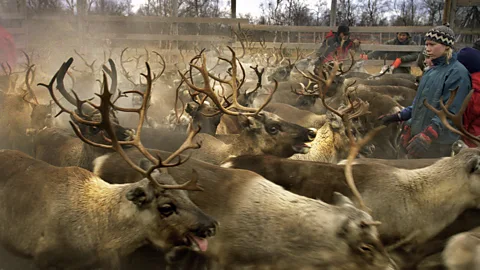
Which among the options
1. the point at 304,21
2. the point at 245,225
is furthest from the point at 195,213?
the point at 304,21

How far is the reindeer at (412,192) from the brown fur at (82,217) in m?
1.06

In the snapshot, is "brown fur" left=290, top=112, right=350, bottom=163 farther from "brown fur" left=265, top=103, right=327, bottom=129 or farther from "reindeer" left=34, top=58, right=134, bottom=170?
"reindeer" left=34, top=58, right=134, bottom=170

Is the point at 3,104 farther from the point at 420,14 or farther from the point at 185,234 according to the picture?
the point at 420,14

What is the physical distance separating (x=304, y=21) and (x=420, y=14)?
9491 mm

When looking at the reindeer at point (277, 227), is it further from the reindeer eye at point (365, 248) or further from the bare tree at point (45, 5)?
the bare tree at point (45, 5)

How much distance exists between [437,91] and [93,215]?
9.63 feet

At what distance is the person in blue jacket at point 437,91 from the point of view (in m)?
3.87

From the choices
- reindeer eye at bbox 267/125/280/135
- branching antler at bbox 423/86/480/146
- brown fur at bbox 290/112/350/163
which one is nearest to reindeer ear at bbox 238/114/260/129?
reindeer eye at bbox 267/125/280/135

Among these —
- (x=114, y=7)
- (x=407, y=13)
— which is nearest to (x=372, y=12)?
(x=407, y=13)

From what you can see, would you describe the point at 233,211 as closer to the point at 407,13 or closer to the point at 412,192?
the point at 412,192

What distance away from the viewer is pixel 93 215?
3.03 metres

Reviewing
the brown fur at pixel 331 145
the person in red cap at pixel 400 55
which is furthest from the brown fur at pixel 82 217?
the person in red cap at pixel 400 55

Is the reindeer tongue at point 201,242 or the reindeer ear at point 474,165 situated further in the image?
the reindeer ear at point 474,165

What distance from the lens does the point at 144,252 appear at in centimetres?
300
